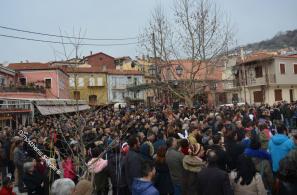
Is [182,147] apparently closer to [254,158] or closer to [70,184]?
[254,158]

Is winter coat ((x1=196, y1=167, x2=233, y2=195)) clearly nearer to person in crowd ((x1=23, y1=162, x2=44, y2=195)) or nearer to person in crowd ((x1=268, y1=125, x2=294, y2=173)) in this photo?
person in crowd ((x1=268, y1=125, x2=294, y2=173))

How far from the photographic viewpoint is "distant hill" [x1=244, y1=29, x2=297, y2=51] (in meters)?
88.9

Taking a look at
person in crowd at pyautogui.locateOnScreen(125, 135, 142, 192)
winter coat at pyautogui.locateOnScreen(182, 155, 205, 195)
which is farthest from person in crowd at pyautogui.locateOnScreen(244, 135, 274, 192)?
person in crowd at pyautogui.locateOnScreen(125, 135, 142, 192)

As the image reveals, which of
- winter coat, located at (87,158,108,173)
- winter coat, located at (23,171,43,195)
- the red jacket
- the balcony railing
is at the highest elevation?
the balcony railing

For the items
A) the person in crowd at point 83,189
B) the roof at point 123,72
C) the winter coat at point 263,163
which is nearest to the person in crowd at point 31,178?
the person in crowd at point 83,189

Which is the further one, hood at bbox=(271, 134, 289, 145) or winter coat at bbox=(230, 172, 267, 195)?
winter coat at bbox=(230, 172, 267, 195)

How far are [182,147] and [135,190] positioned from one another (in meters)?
2.28

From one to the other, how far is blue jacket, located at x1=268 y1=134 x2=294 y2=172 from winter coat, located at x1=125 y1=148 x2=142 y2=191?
2.63 m

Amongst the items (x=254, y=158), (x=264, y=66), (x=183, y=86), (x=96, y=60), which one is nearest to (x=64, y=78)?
(x=96, y=60)

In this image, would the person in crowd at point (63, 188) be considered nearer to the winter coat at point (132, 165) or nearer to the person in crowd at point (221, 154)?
the winter coat at point (132, 165)

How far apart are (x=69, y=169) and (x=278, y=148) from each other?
455 centimetres

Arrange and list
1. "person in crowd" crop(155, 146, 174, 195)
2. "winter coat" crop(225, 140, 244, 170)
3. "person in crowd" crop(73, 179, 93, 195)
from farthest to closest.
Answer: "winter coat" crop(225, 140, 244, 170)
"person in crowd" crop(155, 146, 174, 195)
"person in crowd" crop(73, 179, 93, 195)

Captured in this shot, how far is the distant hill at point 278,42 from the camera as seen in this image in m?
88.9

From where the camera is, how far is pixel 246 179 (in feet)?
23.8
